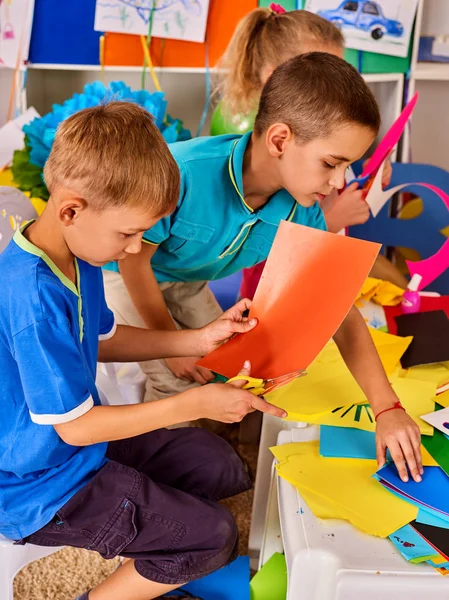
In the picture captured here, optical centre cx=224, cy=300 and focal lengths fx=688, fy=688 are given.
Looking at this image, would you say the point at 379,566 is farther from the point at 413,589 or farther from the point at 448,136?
the point at 448,136

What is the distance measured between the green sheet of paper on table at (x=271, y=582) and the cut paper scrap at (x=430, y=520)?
0.33m

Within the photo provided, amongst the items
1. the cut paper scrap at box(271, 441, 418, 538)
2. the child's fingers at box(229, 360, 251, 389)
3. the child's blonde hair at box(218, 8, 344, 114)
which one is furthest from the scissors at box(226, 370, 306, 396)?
the child's blonde hair at box(218, 8, 344, 114)

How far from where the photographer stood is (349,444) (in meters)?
0.87

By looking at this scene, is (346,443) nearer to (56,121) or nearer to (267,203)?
(267,203)

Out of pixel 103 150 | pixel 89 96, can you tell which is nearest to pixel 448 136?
pixel 89 96

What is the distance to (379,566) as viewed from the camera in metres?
0.70

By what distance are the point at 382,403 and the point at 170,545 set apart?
331 millimetres

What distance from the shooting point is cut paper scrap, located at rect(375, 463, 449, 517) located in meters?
0.76

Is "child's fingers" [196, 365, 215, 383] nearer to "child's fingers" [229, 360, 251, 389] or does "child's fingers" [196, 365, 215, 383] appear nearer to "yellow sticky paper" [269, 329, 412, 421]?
"yellow sticky paper" [269, 329, 412, 421]

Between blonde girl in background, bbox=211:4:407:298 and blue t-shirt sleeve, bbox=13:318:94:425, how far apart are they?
0.69 m

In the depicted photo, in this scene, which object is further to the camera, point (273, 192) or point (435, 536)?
point (273, 192)

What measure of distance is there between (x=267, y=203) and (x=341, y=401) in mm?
352

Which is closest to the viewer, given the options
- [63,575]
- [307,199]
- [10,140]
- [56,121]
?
[307,199]

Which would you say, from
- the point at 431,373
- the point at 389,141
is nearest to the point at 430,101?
the point at 389,141
